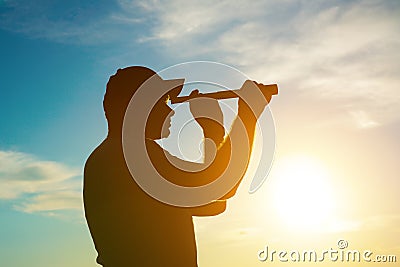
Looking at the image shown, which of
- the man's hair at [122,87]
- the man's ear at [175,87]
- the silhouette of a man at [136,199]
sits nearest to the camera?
the silhouette of a man at [136,199]

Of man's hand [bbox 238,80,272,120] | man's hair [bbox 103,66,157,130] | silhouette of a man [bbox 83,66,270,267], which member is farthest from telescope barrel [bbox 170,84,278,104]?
man's hair [bbox 103,66,157,130]

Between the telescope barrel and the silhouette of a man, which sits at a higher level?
the telescope barrel

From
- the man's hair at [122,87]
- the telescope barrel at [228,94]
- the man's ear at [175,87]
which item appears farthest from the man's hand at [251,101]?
the man's hair at [122,87]

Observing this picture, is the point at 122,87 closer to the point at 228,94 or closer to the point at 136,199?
the point at 136,199

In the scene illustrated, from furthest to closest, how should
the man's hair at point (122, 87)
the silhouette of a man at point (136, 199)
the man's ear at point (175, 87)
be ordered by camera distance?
1. the man's ear at point (175, 87)
2. the man's hair at point (122, 87)
3. the silhouette of a man at point (136, 199)

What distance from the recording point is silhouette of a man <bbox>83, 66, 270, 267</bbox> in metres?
3.11

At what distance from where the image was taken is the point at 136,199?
10.5ft

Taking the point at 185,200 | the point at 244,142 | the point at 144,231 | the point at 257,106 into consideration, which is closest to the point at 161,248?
the point at 144,231

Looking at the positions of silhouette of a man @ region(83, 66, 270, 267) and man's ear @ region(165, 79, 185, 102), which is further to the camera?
man's ear @ region(165, 79, 185, 102)

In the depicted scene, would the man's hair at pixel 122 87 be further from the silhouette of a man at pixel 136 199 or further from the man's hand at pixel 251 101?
the man's hand at pixel 251 101

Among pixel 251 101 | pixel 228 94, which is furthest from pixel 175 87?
pixel 251 101

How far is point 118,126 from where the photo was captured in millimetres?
3383

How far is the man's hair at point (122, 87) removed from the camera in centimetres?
330

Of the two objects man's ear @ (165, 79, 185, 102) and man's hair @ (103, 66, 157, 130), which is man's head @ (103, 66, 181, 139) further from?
man's ear @ (165, 79, 185, 102)
